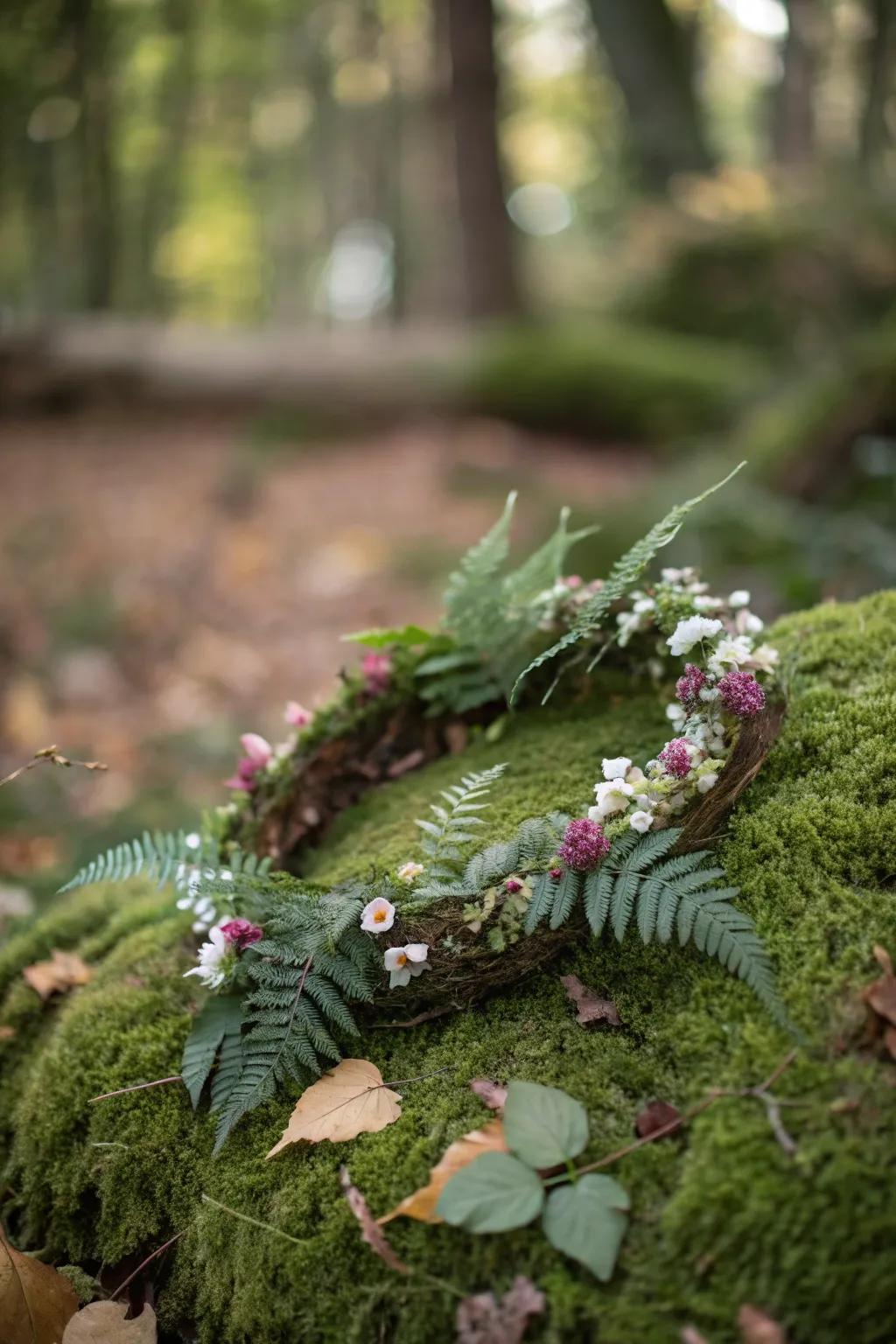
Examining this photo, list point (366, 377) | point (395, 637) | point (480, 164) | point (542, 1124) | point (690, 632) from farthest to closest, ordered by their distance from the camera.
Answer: point (480, 164) → point (366, 377) → point (395, 637) → point (690, 632) → point (542, 1124)

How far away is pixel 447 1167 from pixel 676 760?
3.04ft

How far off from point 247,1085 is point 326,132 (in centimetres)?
2211

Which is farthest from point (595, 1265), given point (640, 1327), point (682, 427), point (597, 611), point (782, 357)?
point (782, 357)

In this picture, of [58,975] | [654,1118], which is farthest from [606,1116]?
[58,975]

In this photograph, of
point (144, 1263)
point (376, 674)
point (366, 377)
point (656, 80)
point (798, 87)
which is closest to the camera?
point (144, 1263)

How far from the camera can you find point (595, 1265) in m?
1.45

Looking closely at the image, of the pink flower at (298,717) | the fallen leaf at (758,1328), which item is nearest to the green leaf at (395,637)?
the pink flower at (298,717)

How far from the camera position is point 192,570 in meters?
7.14

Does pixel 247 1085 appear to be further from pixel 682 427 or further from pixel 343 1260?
pixel 682 427

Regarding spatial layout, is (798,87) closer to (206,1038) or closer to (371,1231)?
(206,1038)

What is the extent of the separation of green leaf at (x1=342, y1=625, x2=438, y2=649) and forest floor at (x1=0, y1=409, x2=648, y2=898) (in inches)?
79.9

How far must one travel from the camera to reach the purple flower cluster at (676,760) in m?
1.91

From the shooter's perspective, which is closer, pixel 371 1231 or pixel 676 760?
pixel 371 1231

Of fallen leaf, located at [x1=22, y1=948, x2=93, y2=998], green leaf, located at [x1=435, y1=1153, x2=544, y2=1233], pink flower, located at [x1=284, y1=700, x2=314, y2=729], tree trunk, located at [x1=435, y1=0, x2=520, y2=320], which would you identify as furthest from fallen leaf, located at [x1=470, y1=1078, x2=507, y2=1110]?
tree trunk, located at [x1=435, y1=0, x2=520, y2=320]
